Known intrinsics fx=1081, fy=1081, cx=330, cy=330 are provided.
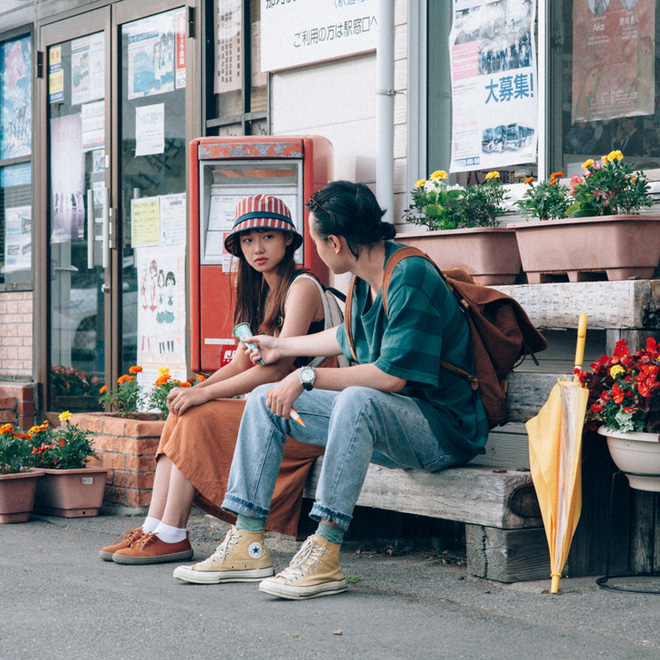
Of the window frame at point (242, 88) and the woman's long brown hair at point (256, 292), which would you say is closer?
the woman's long brown hair at point (256, 292)

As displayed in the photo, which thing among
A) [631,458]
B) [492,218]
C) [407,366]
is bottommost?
[631,458]

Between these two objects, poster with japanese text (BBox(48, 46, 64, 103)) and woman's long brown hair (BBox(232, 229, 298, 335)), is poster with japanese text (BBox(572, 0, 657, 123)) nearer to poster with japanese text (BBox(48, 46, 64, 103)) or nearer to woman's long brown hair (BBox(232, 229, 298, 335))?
woman's long brown hair (BBox(232, 229, 298, 335))

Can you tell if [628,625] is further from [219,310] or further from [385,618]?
[219,310]

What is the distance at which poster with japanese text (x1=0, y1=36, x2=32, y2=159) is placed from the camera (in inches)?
312

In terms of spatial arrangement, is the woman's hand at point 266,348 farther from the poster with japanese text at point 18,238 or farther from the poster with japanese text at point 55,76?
the poster with japanese text at point 18,238

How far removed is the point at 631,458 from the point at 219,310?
8.59 feet

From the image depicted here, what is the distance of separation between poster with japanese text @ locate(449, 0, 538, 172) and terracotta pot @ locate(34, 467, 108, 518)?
227 centimetres

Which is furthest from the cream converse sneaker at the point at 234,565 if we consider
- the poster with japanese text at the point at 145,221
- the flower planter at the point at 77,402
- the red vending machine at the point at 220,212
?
the flower planter at the point at 77,402

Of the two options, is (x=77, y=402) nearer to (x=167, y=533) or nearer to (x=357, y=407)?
(x=167, y=533)

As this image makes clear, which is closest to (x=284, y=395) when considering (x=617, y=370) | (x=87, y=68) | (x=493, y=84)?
(x=617, y=370)

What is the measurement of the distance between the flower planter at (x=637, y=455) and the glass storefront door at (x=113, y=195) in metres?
3.68

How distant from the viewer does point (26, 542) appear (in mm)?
4500

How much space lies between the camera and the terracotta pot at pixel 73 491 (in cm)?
508

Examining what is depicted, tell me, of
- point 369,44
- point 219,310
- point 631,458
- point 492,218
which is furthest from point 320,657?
point 369,44
